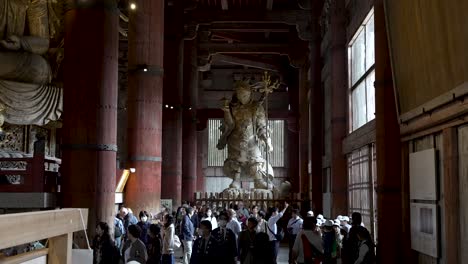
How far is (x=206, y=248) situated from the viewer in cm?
712

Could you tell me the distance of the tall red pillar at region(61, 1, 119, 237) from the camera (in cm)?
852

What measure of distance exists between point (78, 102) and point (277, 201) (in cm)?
1581

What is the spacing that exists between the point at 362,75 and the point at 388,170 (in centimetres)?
654

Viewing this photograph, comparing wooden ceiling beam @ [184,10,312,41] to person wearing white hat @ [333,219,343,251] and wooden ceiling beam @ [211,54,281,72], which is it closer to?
wooden ceiling beam @ [211,54,281,72]

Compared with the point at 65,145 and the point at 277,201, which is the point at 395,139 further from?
the point at 277,201

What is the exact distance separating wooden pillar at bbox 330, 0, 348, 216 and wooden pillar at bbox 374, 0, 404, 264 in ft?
24.4

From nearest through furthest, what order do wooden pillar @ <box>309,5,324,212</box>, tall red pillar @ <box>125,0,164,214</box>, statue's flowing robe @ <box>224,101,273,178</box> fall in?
tall red pillar @ <box>125,0,164,214</box>, wooden pillar @ <box>309,5,324,212</box>, statue's flowing robe @ <box>224,101,273,178</box>

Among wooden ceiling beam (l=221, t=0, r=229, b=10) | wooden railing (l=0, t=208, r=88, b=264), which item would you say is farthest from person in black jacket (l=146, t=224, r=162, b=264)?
wooden ceiling beam (l=221, t=0, r=229, b=10)

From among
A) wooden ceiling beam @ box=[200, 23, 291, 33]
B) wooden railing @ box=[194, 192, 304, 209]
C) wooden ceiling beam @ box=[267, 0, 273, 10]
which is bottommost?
wooden railing @ box=[194, 192, 304, 209]

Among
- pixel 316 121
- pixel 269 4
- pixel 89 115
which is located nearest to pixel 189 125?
pixel 269 4

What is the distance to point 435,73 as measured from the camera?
21.9ft

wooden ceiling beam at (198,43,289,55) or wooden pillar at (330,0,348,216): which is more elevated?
wooden ceiling beam at (198,43,289,55)

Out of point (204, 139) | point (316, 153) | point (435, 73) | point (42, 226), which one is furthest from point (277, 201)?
point (42, 226)

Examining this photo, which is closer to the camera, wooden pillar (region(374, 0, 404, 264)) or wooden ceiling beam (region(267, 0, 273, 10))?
wooden pillar (region(374, 0, 404, 264))
